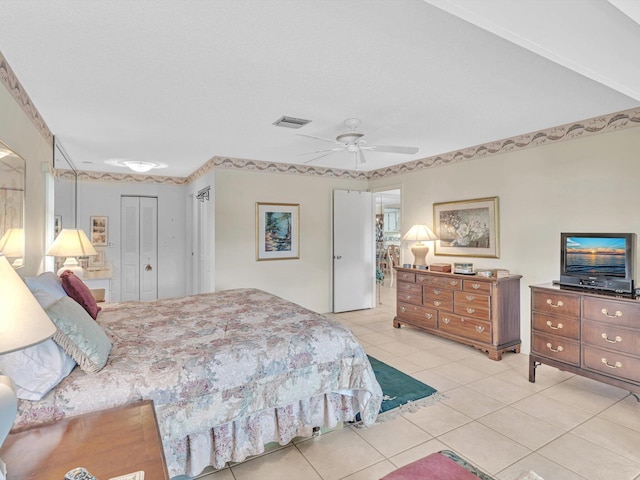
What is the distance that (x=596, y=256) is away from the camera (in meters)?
3.17

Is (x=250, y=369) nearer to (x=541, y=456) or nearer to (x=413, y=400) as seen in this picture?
(x=413, y=400)

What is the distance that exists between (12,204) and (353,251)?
4.55 meters

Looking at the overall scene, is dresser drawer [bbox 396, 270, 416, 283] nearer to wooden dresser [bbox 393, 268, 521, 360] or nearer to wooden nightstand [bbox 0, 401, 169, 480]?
Result: wooden dresser [bbox 393, 268, 521, 360]

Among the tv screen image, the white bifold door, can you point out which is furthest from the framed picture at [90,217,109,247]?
the tv screen image

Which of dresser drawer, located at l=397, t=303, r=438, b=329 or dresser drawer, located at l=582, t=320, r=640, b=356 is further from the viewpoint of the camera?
dresser drawer, located at l=397, t=303, r=438, b=329

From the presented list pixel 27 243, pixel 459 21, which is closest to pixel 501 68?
pixel 459 21

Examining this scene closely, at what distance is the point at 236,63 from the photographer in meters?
2.22

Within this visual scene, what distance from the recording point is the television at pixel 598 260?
299cm

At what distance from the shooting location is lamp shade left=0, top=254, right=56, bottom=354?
3.25 feet

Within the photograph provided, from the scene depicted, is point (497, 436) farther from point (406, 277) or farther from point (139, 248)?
point (139, 248)

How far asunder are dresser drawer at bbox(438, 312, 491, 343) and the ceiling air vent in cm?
283

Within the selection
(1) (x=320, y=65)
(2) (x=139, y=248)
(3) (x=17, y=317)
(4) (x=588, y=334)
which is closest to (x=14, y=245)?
(3) (x=17, y=317)

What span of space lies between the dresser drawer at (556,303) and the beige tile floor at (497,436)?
680mm

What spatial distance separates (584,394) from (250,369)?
2877 mm
